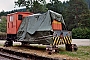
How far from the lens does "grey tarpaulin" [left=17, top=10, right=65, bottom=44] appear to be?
36.7 ft

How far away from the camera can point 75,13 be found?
43031mm

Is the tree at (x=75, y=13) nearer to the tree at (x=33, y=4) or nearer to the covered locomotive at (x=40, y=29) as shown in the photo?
the tree at (x=33, y=4)

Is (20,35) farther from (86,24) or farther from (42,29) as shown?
(86,24)

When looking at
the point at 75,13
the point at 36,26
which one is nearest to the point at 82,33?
the point at 75,13

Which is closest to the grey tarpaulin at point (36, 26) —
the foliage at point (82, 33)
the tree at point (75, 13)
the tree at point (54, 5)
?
the foliage at point (82, 33)

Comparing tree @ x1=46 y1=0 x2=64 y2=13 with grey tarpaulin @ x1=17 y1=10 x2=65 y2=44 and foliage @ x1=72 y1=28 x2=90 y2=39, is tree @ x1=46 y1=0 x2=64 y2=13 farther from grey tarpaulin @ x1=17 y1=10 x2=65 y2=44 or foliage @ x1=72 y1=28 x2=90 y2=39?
grey tarpaulin @ x1=17 y1=10 x2=65 y2=44

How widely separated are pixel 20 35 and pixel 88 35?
17.6 metres

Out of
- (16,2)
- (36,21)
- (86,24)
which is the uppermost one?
(36,21)

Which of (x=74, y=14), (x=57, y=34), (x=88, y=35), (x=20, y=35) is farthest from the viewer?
(x=74, y=14)

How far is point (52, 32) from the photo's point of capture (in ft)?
34.7

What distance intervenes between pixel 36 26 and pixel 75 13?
3235 centimetres

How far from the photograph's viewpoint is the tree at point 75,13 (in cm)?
4075

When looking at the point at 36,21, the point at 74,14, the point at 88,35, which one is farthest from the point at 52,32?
the point at 74,14

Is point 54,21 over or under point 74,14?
over
